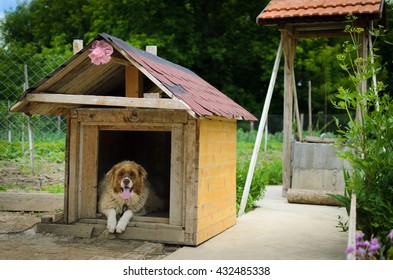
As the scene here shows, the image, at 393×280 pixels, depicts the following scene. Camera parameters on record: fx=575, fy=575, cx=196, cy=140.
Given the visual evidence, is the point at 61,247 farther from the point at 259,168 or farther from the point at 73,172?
the point at 259,168

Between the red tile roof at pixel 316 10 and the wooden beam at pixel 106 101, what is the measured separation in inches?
199

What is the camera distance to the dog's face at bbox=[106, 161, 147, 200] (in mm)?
6766

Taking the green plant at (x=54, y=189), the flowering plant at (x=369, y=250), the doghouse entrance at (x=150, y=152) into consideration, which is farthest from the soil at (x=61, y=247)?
the flowering plant at (x=369, y=250)

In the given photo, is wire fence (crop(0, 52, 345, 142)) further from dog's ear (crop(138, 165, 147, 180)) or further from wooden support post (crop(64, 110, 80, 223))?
dog's ear (crop(138, 165, 147, 180))

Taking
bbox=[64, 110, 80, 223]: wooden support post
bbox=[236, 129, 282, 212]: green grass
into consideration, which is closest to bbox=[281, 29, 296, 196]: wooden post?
bbox=[236, 129, 282, 212]: green grass

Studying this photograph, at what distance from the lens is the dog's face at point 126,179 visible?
677 centimetres

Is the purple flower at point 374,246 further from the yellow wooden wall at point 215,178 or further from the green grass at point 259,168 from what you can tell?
the green grass at point 259,168

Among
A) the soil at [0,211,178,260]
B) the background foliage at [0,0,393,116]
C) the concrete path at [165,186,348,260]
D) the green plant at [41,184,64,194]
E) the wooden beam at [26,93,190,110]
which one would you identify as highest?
the background foliage at [0,0,393,116]

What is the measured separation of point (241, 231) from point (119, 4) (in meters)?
15.4

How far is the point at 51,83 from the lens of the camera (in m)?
6.39

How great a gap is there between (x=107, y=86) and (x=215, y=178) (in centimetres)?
179

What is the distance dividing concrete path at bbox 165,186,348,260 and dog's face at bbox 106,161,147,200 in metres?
1.04
